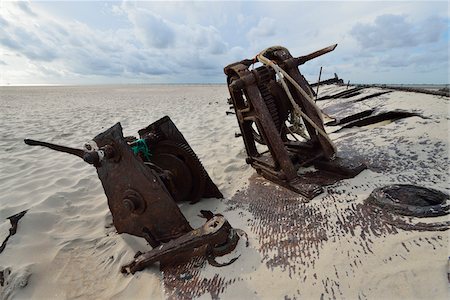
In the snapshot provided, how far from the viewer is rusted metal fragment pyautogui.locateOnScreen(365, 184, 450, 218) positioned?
191cm

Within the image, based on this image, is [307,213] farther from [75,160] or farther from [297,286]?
[75,160]

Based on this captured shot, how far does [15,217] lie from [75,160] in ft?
6.63

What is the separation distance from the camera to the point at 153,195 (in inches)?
83.8

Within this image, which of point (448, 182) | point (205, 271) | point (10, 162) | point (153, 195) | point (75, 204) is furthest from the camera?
point (10, 162)

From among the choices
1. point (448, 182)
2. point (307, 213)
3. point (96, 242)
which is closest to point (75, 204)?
point (96, 242)

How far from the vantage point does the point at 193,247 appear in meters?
1.89

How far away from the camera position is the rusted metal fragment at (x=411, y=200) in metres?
1.91

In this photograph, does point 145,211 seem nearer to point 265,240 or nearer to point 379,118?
point 265,240

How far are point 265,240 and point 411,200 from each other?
1.15 meters

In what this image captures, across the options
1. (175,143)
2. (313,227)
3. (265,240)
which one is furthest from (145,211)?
(313,227)

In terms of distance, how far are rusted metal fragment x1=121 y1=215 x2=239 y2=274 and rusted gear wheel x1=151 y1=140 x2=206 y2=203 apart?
810mm

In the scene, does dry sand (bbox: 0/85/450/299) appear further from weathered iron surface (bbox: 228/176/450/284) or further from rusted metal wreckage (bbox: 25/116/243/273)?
rusted metal wreckage (bbox: 25/116/243/273)

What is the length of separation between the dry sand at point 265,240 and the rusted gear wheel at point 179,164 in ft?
0.85

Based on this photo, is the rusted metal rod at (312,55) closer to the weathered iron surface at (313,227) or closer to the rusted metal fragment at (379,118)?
the weathered iron surface at (313,227)
